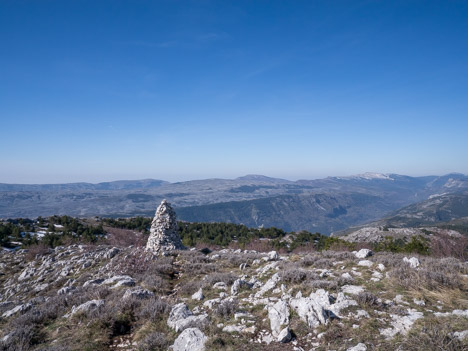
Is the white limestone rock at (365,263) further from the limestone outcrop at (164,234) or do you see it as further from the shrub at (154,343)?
the limestone outcrop at (164,234)

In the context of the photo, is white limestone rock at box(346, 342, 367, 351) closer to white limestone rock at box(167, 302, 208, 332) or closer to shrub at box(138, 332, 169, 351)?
white limestone rock at box(167, 302, 208, 332)

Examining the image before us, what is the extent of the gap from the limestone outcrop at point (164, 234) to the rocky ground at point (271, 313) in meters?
9.56

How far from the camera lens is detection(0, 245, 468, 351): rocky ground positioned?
662 centimetres

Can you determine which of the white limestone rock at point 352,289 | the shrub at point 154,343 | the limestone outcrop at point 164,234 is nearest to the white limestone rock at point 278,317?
the white limestone rock at point 352,289

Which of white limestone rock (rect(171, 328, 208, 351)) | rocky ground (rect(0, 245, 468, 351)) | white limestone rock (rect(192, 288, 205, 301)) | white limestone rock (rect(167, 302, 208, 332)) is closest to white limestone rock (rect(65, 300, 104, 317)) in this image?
rocky ground (rect(0, 245, 468, 351))

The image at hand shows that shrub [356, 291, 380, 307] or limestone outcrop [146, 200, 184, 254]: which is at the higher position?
shrub [356, 291, 380, 307]

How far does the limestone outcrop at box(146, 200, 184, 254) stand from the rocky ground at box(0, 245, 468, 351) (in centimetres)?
956

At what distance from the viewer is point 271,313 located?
7.92m

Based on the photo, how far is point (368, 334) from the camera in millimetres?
6527

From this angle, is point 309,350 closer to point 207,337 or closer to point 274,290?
point 207,337

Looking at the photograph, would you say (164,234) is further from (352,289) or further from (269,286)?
(352,289)

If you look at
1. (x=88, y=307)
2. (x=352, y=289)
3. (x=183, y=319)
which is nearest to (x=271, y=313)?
(x=183, y=319)

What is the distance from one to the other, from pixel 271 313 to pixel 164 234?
17997 millimetres

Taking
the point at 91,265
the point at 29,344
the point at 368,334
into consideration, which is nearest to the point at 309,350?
the point at 368,334
